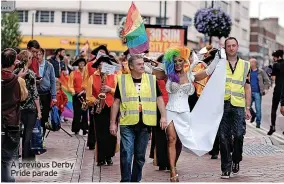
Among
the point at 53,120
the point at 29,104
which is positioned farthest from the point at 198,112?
the point at 53,120

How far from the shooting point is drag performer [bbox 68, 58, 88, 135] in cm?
1568

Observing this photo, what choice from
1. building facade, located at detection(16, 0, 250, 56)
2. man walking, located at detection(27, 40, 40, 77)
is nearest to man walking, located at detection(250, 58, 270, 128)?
man walking, located at detection(27, 40, 40, 77)

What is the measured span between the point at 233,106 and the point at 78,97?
22.6 ft

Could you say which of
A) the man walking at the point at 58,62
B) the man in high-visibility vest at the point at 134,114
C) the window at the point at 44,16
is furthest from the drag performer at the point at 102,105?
the window at the point at 44,16

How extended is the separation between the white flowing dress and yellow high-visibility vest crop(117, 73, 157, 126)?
89 cm

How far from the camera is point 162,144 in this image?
396 inches

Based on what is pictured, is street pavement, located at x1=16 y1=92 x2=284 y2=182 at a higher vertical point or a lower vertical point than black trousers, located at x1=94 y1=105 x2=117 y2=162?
lower

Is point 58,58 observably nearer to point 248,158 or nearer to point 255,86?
point 255,86

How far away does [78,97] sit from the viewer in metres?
15.6

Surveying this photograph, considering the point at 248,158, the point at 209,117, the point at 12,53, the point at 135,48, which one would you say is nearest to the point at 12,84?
the point at 12,53

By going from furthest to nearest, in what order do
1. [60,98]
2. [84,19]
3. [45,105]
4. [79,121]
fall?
[84,19]
[60,98]
[79,121]
[45,105]

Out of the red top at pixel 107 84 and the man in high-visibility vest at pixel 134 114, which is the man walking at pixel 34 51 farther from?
the man in high-visibility vest at pixel 134 114

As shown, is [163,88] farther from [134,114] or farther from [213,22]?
[213,22]

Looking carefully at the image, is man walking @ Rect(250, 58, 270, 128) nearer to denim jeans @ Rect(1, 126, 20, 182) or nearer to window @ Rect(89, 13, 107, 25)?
denim jeans @ Rect(1, 126, 20, 182)
